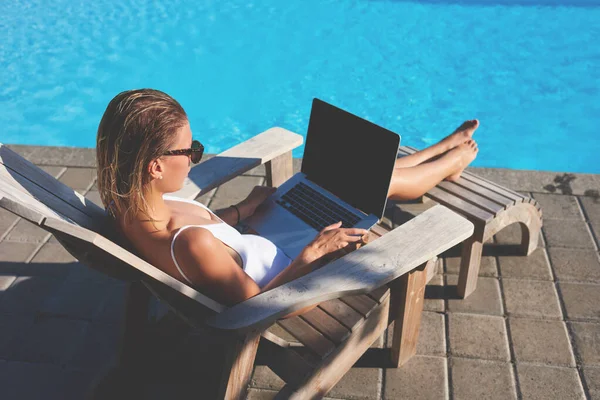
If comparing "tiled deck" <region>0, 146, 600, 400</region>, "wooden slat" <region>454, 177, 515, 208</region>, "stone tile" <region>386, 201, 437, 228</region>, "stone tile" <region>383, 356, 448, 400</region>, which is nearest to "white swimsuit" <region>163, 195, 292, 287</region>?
"tiled deck" <region>0, 146, 600, 400</region>

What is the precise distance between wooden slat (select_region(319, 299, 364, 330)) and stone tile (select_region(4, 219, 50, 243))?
2218 mm

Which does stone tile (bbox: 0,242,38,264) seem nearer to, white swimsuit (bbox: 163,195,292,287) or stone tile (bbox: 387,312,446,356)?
white swimsuit (bbox: 163,195,292,287)

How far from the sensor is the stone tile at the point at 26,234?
4.03 meters

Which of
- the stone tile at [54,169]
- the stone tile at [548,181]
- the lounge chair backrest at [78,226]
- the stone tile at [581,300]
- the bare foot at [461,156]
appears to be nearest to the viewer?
the lounge chair backrest at [78,226]

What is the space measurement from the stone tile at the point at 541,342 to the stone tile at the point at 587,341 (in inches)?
1.8

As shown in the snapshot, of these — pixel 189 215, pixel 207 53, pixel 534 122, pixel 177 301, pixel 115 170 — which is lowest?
pixel 534 122

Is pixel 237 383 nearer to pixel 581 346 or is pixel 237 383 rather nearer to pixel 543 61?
pixel 581 346

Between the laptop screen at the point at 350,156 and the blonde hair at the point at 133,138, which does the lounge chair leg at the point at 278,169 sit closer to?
the laptop screen at the point at 350,156

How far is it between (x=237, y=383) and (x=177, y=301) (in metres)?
0.38

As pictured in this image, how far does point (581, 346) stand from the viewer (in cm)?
315

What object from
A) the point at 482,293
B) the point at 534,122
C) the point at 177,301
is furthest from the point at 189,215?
the point at 534,122

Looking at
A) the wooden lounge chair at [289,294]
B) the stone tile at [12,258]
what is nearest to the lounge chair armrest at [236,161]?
the wooden lounge chair at [289,294]

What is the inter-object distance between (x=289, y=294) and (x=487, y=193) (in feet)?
5.42

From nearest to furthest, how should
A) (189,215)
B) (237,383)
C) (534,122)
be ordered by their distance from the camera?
(237,383) < (189,215) < (534,122)
